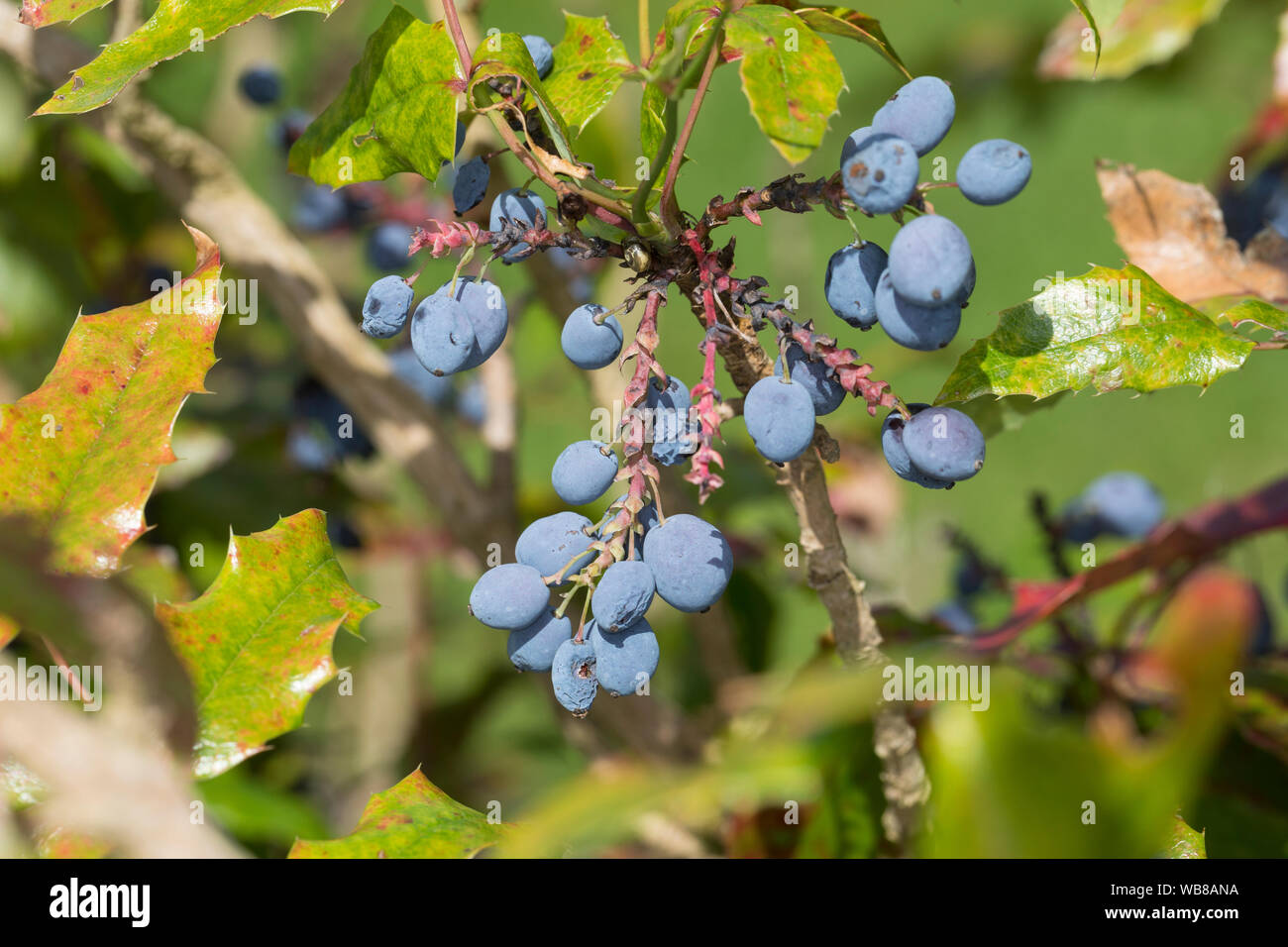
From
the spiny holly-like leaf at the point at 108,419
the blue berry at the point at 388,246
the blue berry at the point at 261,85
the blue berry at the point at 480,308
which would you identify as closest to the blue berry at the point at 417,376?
the blue berry at the point at 388,246

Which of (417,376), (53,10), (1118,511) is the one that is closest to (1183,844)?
(1118,511)

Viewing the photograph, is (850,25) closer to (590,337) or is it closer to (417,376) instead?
(590,337)

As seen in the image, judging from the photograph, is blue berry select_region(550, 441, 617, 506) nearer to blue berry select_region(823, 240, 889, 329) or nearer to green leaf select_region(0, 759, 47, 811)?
blue berry select_region(823, 240, 889, 329)

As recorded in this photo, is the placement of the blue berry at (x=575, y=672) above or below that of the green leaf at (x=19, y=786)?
above

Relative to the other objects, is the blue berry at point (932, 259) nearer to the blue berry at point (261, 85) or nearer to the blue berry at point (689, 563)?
the blue berry at point (689, 563)
